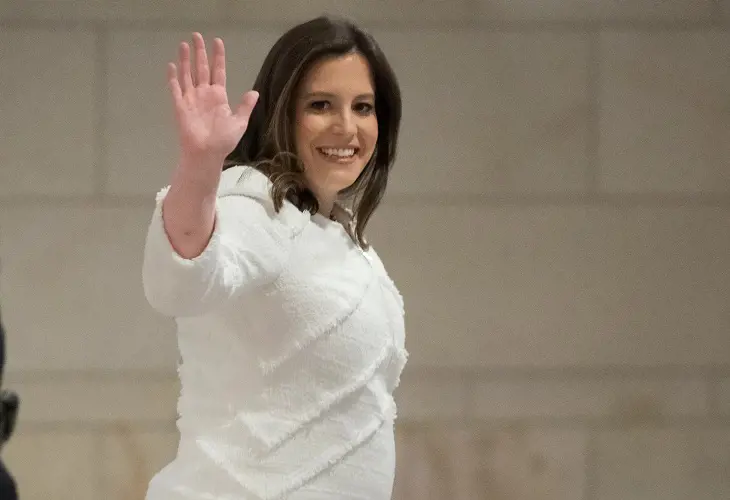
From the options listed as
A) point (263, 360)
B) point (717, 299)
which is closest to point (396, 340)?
point (263, 360)

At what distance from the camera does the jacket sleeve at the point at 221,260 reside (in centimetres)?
72

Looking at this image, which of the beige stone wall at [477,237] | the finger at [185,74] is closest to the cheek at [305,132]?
the finger at [185,74]

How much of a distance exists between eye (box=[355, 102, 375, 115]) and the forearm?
344 mm

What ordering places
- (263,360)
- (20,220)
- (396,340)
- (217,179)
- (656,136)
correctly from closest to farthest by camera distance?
(217,179)
(263,360)
(396,340)
(20,220)
(656,136)

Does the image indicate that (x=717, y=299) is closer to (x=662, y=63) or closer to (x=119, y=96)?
(x=662, y=63)

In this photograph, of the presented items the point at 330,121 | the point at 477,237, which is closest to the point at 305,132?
the point at 330,121

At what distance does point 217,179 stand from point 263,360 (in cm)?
23

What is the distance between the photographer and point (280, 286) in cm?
87

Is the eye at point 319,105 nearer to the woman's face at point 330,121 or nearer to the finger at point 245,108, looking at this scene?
the woman's face at point 330,121

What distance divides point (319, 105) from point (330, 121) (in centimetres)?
2

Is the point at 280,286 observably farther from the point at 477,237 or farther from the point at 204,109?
the point at 477,237

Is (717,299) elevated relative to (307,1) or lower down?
lower down

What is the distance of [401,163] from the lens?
1.65 m

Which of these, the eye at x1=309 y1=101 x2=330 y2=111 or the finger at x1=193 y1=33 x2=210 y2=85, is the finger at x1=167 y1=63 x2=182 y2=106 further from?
the eye at x1=309 y1=101 x2=330 y2=111
